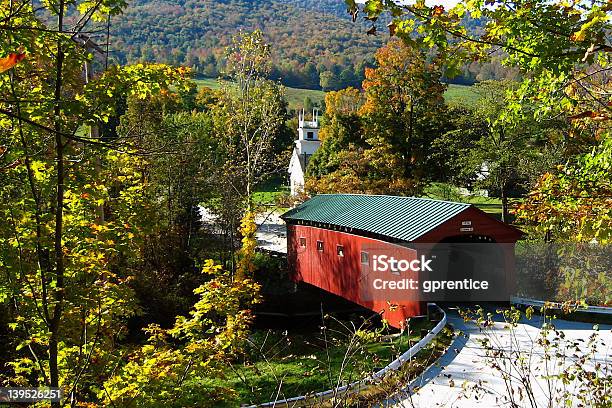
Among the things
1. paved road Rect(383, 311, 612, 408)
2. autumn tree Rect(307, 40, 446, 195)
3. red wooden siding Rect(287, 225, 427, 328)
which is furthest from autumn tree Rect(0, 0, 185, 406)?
autumn tree Rect(307, 40, 446, 195)

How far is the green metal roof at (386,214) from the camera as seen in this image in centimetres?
1212

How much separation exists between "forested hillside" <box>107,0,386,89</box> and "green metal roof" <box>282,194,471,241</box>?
270ft

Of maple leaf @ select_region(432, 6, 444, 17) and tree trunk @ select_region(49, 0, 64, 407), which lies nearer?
maple leaf @ select_region(432, 6, 444, 17)

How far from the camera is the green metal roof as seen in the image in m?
12.1

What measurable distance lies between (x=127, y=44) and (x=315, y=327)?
111 metres

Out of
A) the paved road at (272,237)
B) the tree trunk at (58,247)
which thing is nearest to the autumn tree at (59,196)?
the tree trunk at (58,247)

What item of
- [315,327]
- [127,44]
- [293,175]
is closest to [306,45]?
[127,44]

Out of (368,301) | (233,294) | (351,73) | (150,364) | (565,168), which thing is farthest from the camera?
(351,73)

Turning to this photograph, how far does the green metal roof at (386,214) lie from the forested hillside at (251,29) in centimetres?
8236

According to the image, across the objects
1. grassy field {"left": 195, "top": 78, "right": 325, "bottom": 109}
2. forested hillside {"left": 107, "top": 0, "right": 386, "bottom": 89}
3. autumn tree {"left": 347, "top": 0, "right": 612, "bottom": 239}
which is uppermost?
forested hillside {"left": 107, "top": 0, "right": 386, "bottom": 89}

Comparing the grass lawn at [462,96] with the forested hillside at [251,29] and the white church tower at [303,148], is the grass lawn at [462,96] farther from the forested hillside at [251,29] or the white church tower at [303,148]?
the forested hillside at [251,29]

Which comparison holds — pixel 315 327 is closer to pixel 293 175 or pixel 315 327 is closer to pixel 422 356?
pixel 422 356

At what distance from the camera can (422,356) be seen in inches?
396

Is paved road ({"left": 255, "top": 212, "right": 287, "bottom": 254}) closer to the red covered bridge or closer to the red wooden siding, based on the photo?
the red wooden siding
